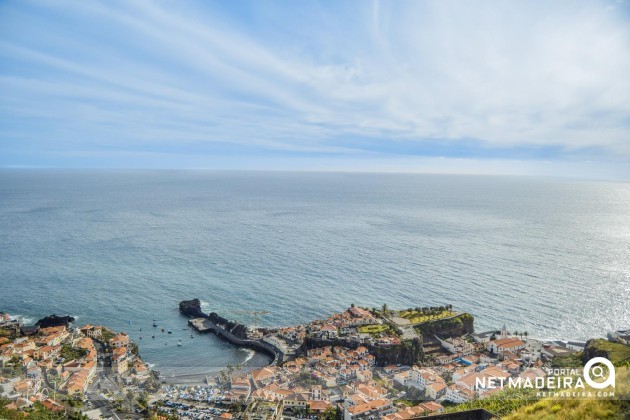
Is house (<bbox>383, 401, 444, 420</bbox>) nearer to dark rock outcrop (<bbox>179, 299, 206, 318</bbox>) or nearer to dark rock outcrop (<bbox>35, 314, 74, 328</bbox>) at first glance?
dark rock outcrop (<bbox>179, 299, 206, 318</bbox>)

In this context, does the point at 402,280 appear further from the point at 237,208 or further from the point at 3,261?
the point at 237,208

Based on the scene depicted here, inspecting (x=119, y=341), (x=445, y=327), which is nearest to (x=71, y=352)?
(x=119, y=341)

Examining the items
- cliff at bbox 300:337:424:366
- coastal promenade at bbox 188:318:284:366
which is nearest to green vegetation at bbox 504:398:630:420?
cliff at bbox 300:337:424:366

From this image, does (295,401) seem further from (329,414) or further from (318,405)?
(329,414)

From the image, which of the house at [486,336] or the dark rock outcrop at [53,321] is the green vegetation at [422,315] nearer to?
the house at [486,336]

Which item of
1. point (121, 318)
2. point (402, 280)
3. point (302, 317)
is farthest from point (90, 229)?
point (402, 280)

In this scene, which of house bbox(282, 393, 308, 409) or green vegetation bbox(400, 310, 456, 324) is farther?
green vegetation bbox(400, 310, 456, 324)
